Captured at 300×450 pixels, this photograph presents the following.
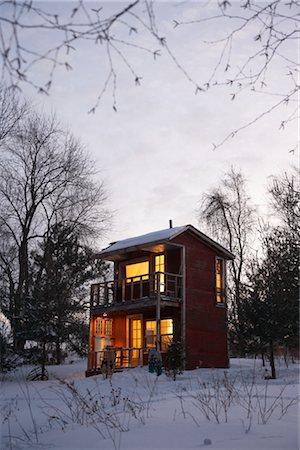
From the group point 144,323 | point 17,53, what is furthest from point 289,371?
point 17,53

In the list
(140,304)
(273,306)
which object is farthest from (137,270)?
(273,306)

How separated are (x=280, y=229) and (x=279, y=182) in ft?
8.84

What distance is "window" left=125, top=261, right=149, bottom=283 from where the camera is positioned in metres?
22.8

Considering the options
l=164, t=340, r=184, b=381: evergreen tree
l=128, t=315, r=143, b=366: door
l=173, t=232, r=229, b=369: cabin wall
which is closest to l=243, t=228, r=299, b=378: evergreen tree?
l=164, t=340, r=184, b=381: evergreen tree

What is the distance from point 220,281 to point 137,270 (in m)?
3.93

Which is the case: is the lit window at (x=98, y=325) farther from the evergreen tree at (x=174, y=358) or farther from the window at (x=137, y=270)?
the evergreen tree at (x=174, y=358)

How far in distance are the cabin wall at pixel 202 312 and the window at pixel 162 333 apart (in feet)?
2.83

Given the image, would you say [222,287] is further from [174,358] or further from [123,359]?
[174,358]

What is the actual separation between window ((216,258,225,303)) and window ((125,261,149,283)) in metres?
3.35

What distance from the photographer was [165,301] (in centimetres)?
2047

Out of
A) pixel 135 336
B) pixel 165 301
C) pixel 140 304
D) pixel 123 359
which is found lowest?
pixel 123 359

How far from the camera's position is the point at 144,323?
22406 millimetres

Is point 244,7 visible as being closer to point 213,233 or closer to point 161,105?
point 161,105

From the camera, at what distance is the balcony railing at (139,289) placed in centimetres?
2067
